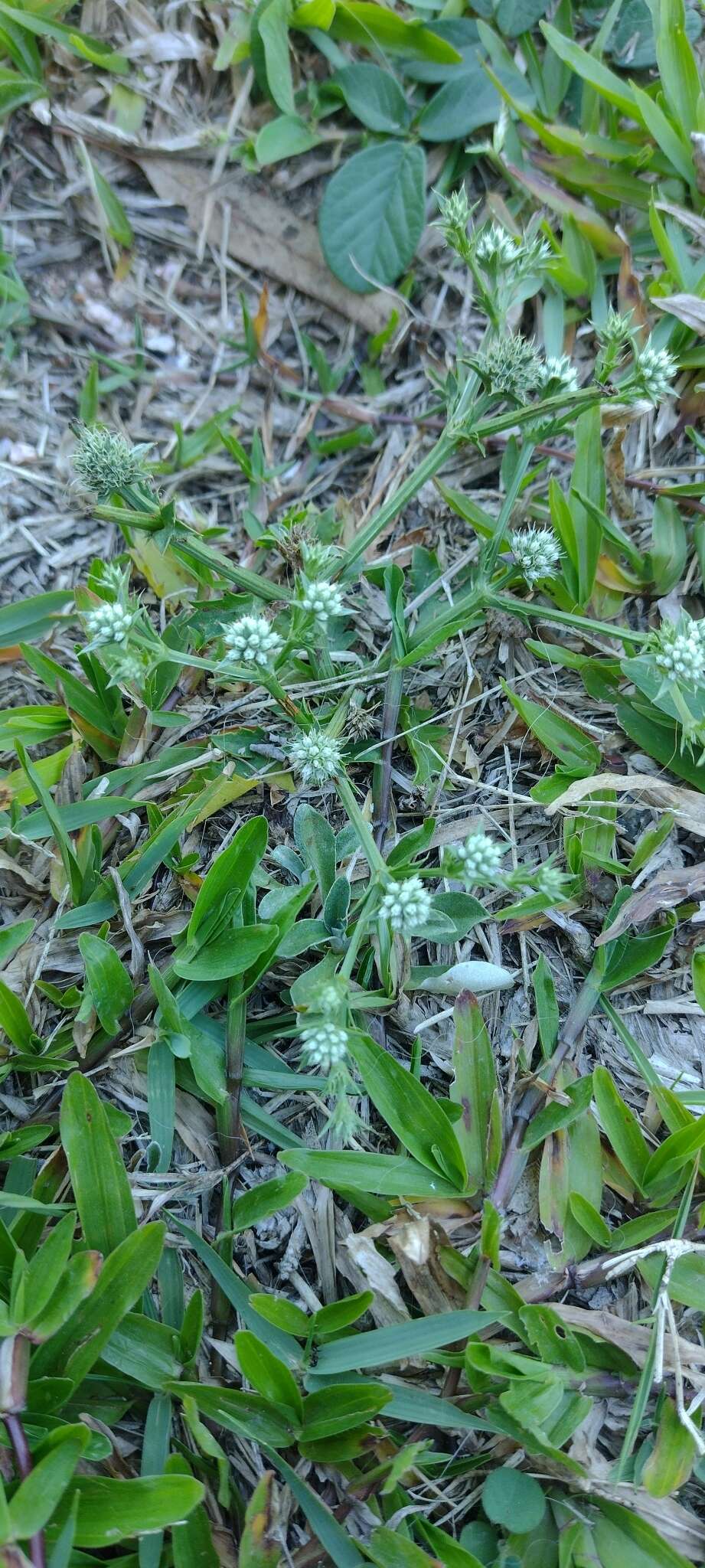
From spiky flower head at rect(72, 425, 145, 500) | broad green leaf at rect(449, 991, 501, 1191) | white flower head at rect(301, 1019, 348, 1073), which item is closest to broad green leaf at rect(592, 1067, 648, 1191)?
broad green leaf at rect(449, 991, 501, 1191)

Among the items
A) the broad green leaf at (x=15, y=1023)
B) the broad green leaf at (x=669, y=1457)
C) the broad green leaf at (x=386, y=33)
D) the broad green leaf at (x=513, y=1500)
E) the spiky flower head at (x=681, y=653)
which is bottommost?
the broad green leaf at (x=513, y=1500)

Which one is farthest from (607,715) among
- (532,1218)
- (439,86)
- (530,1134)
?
(439,86)

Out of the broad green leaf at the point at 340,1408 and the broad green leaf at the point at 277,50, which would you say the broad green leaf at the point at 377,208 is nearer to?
the broad green leaf at the point at 277,50

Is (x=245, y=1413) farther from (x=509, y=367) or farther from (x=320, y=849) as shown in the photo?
(x=509, y=367)

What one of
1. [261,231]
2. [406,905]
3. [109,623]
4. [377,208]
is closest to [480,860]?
[406,905]

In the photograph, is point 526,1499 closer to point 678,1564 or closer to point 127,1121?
point 678,1564

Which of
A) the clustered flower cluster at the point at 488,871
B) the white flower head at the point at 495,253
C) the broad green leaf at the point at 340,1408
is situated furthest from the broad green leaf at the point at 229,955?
the white flower head at the point at 495,253

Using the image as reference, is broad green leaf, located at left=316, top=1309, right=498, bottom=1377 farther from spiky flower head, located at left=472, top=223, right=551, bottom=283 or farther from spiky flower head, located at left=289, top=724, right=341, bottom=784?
spiky flower head, located at left=472, top=223, right=551, bottom=283

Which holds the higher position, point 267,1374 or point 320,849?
point 320,849
